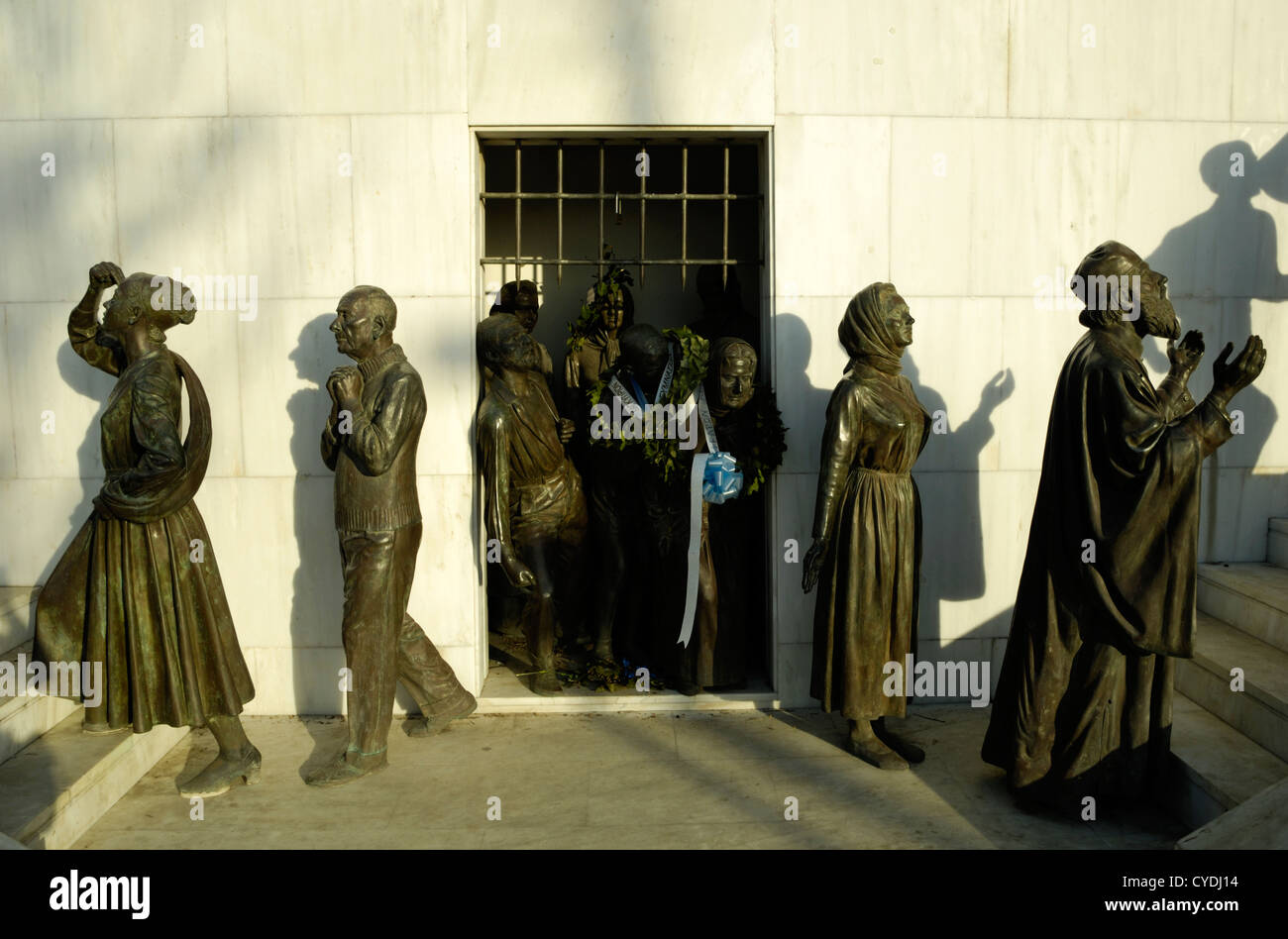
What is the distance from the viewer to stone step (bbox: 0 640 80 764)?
16.2 ft

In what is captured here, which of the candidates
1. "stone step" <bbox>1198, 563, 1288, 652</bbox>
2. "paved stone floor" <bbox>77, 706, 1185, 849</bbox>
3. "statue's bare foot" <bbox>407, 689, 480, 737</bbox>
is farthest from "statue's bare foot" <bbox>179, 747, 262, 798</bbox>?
"stone step" <bbox>1198, 563, 1288, 652</bbox>

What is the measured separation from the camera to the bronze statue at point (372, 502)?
498 centimetres

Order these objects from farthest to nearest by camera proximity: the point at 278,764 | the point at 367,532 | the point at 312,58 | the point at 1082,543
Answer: the point at 312,58, the point at 278,764, the point at 367,532, the point at 1082,543

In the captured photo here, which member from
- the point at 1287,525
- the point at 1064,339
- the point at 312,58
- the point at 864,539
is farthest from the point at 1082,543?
the point at 312,58

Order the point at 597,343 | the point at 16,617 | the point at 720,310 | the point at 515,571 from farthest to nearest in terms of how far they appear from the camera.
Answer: the point at 720,310
the point at 597,343
the point at 515,571
the point at 16,617

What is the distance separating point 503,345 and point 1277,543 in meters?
4.73

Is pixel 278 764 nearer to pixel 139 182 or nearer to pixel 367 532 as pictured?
pixel 367 532

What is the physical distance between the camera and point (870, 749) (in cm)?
536

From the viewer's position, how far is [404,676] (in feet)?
18.4

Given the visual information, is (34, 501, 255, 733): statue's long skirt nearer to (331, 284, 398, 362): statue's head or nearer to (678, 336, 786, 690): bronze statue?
(331, 284, 398, 362): statue's head

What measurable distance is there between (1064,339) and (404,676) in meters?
4.21

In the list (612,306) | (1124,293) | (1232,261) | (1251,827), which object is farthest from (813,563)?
(1232,261)

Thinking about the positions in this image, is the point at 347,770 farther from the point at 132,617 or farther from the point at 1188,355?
the point at 1188,355

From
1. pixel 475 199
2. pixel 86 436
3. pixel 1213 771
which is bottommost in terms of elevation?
pixel 1213 771
